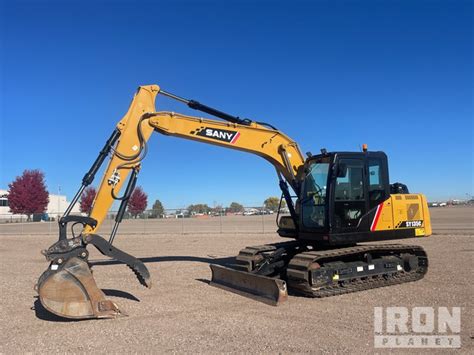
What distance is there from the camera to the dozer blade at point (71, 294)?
23.0 feet

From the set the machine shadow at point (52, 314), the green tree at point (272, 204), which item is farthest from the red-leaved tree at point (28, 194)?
the machine shadow at point (52, 314)

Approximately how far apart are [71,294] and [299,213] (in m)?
5.55

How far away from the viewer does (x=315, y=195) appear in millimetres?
10250

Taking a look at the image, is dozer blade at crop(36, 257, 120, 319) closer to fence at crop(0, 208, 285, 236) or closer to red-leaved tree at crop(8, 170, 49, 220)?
fence at crop(0, 208, 285, 236)

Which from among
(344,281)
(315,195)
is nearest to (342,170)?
(315,195)

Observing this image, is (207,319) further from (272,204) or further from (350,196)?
(272,204)

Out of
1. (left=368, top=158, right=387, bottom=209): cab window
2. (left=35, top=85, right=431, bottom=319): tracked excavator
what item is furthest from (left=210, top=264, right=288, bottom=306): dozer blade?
(left=368, top=158, right=387, bottom=209): cab window

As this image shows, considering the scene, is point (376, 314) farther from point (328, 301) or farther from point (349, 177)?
point (349, 177)

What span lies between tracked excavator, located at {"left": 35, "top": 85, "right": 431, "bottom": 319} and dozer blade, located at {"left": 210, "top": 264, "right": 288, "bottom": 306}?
0.07 feet

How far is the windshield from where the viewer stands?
1004cm

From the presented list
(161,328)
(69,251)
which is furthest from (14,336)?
(161,328)

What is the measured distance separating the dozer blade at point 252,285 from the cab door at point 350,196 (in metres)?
2.04

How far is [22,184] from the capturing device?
6269 centimetres

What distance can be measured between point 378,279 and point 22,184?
62.4 metres
